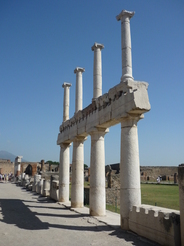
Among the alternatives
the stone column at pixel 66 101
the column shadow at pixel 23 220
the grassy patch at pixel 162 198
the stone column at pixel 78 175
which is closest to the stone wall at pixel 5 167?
the grassy patch at pixel 162 198

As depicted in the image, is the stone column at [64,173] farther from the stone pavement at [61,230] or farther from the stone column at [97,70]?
the stone column at [97,70]

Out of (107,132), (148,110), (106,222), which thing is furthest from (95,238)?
(107,132)

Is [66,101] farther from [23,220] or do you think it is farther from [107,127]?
[23,220]

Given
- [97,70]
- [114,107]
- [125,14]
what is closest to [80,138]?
[97,70]

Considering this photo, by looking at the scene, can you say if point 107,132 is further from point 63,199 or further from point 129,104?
point 63,199

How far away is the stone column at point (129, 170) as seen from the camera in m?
8.44

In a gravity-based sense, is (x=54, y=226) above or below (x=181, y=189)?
below

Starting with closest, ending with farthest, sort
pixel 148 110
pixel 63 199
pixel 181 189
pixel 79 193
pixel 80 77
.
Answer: pixel 181 189 → pixel 148 110 → pixel 79 193 → pixel 80 77 → pixel 63 199

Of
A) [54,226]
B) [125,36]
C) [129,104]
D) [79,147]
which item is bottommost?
[54,226]

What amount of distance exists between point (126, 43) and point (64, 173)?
366 inches

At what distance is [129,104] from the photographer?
8672 mm

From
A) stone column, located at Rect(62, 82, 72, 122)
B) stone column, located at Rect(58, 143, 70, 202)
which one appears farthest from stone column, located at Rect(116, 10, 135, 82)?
stone column, located at Rect(58, 143, 70, 202)

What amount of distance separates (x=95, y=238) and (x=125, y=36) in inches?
275

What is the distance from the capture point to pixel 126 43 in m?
9.65
